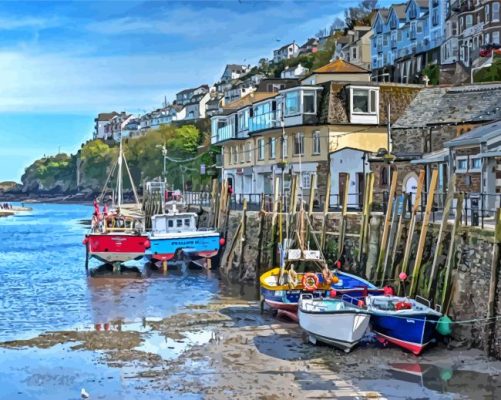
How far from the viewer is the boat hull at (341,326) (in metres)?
18.5

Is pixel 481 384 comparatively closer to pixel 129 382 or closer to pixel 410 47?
pixel 129 382

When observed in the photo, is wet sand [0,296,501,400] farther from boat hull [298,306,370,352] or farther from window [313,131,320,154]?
window [313,131,320,154]

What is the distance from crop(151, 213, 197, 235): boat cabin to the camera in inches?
1601

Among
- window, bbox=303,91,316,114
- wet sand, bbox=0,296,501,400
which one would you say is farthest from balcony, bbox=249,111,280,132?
wet sand, bbox=0,296,501,400

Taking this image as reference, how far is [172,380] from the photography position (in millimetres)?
16578

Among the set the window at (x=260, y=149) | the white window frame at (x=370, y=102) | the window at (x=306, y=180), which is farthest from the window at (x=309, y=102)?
the window at (x=260, y=149)

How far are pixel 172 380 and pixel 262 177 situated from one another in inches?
1397

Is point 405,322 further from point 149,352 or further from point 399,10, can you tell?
point 399,10

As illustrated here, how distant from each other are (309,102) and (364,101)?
3372 millimetres

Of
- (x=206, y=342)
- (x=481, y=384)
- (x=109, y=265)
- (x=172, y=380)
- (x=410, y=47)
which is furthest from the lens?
(x=410, y=47)

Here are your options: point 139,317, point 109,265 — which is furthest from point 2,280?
point 139,317

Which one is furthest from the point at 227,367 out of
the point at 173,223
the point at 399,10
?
the point at 399,10

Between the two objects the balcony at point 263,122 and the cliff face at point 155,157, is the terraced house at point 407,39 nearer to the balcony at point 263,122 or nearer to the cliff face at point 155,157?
the cliff face at point 155,157

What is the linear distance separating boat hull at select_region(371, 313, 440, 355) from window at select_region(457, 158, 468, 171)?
10.6 metres
